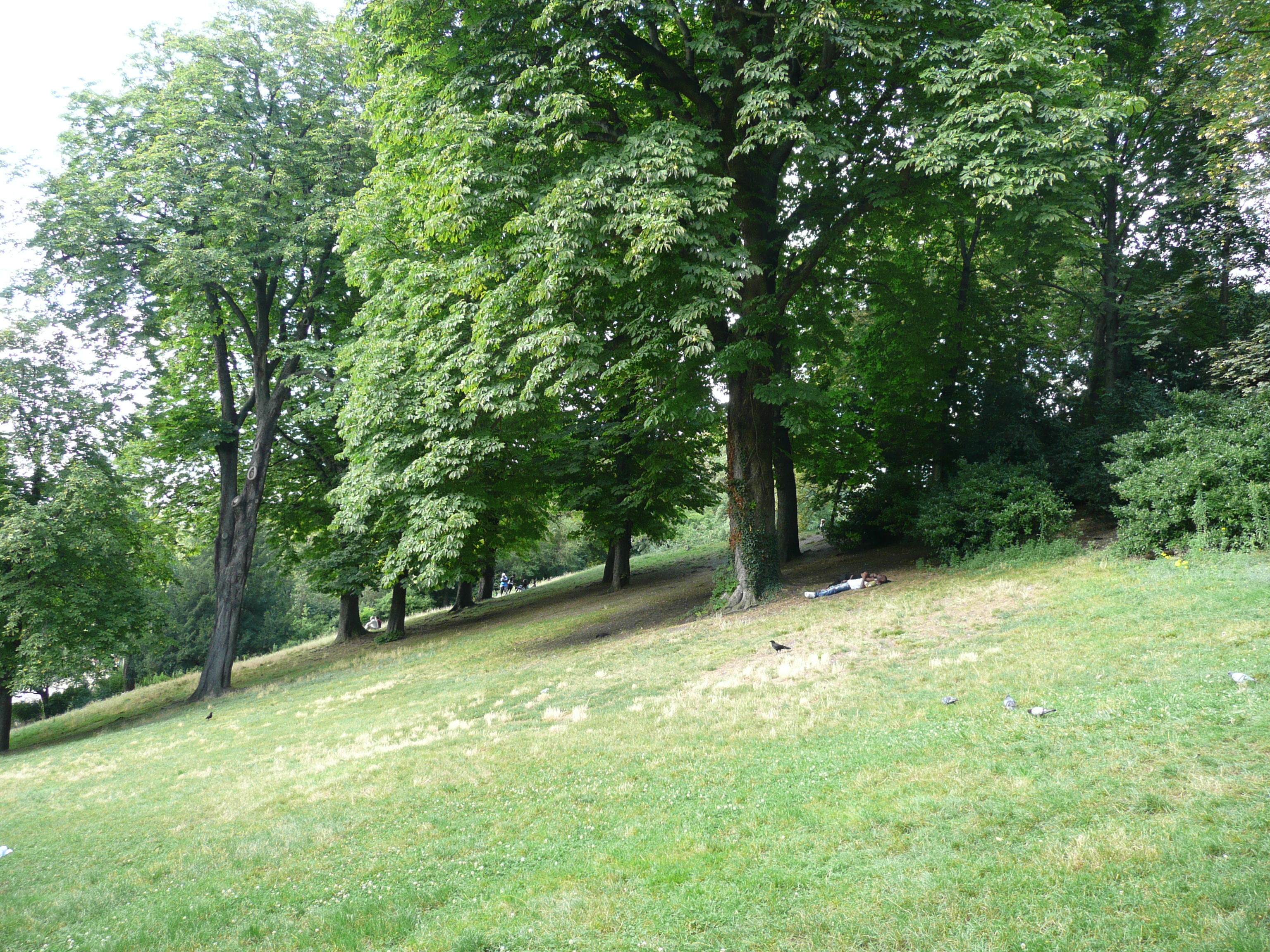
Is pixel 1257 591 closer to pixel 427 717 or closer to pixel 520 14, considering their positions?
pixel 427 717

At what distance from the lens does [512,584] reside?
164ft

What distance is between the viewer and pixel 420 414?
579 inches

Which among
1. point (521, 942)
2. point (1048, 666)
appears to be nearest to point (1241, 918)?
point (521, 942)

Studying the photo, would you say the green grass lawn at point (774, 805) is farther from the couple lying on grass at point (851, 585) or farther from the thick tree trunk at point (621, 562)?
the thick tree trunk at point (621, 562)

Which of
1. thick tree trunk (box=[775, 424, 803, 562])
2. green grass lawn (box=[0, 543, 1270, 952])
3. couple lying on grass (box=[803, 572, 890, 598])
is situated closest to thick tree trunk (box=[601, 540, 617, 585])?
thick tree trunk (box=[775, 424, 803, 562])

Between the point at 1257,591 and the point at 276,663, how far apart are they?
28.5m

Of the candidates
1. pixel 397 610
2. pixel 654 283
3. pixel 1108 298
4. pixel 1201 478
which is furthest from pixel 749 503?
pixel 397 610

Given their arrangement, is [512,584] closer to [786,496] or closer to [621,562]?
[621,562]

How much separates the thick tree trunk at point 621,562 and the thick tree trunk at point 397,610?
7.72 m

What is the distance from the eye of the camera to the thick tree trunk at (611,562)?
25.4m

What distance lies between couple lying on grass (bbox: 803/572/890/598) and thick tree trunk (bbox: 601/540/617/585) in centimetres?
1151

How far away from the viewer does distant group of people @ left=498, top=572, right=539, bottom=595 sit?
138 feet

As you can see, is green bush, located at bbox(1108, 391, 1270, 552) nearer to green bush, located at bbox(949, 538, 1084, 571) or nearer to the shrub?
green bush, located at bbox(949, 538, 1084, 571)

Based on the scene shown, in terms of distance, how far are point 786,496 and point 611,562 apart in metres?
8.08
